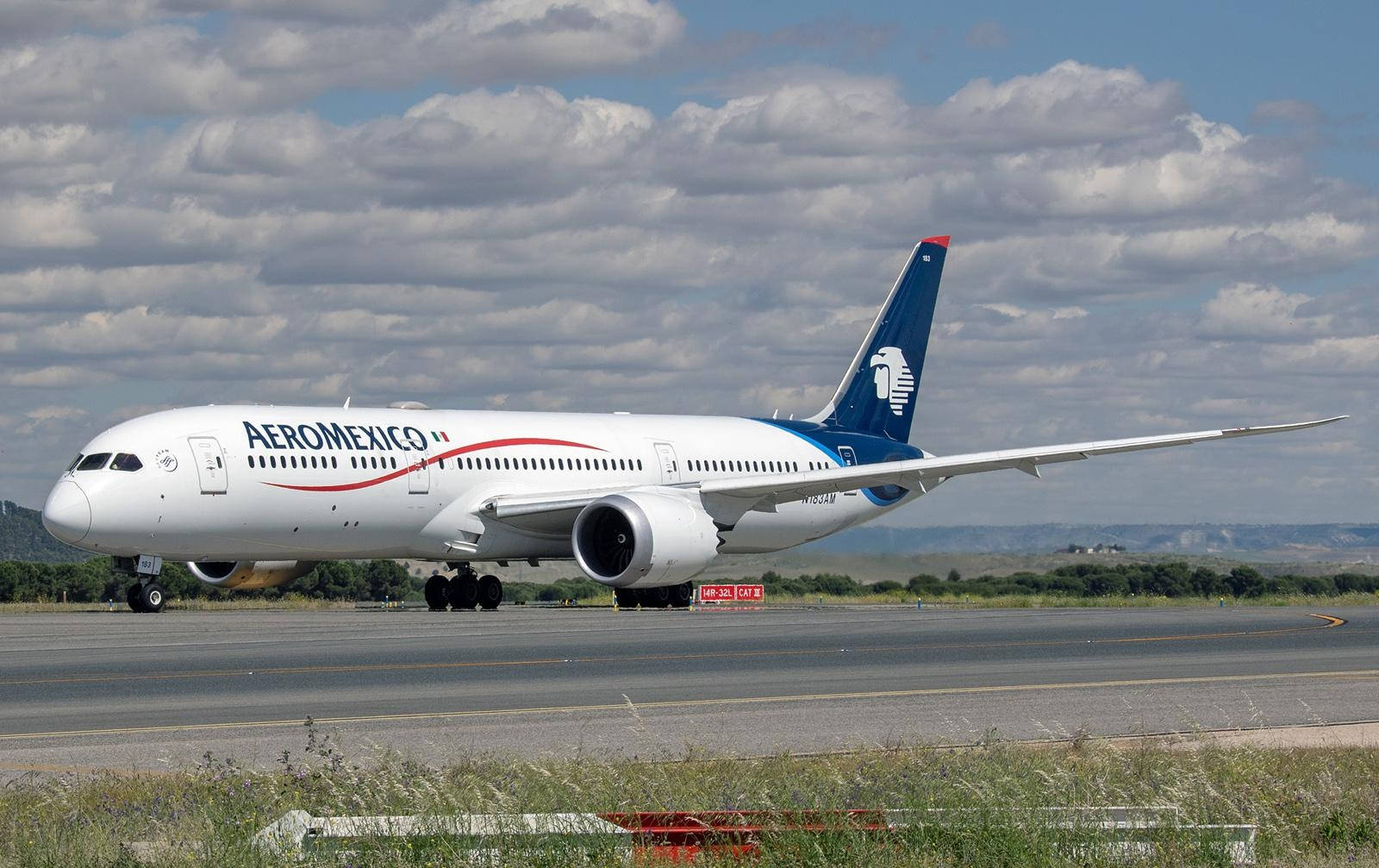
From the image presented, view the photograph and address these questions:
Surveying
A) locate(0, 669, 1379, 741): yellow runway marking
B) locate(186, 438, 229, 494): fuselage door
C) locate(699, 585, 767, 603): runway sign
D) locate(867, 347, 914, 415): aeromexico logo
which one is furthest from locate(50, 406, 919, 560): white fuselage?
locate(0, 669, 1379, 741): yellow runway marking

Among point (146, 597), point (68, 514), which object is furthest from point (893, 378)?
point (68, 514)

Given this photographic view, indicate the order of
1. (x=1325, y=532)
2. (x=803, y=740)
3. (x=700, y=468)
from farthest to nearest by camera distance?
(x=1325, y=532) < (x=700, y=468) < (x=803, y=740)

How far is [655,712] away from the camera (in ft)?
51.1

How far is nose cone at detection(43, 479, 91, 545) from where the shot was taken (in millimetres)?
31016

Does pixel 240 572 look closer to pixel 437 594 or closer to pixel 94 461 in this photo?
pixel 437 594

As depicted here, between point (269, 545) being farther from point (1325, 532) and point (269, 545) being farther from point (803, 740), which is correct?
point (1325, 532)

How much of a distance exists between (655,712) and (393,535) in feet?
69.3

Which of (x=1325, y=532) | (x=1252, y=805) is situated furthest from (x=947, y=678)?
(x=1325, y=532)

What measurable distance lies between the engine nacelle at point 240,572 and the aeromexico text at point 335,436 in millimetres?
3400

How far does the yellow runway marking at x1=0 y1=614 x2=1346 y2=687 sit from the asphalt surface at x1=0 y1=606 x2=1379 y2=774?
75 mm

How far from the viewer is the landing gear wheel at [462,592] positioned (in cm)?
3909

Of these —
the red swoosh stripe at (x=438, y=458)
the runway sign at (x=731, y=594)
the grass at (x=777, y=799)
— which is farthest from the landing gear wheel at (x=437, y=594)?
the grass at (x=777, y=799)

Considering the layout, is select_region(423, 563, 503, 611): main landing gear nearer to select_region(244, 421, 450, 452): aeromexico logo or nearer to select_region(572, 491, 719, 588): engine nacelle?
select_region(572, 491, 719, 588): engine nacelle

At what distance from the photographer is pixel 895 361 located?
4969cm
